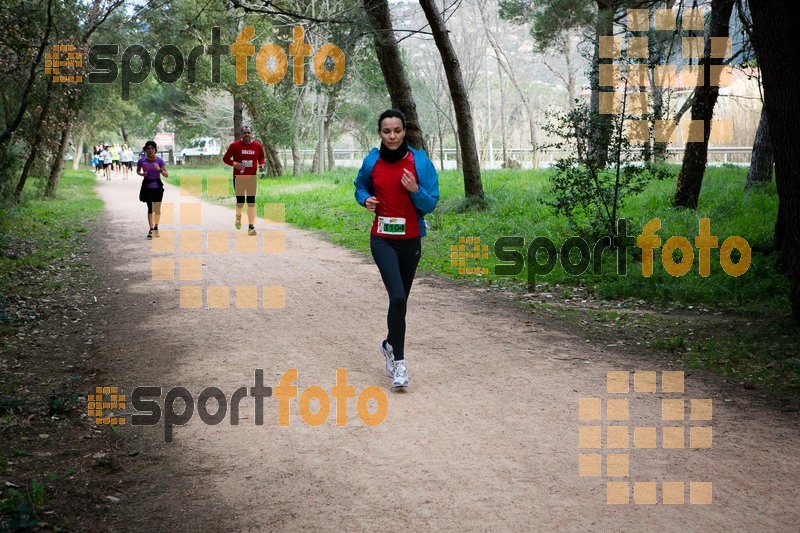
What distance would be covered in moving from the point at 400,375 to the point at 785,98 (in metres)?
4.63

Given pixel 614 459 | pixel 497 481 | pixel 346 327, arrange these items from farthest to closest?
pixel 346 327
pixel 614 459
pixel 497 481

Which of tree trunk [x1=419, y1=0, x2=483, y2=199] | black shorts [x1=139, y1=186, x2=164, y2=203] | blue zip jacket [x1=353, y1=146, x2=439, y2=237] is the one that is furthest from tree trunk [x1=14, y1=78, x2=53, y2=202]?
blue zip jacket [x1=353, y1=146, x2=439, y2=237]

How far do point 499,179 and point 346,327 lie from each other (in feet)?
51.8

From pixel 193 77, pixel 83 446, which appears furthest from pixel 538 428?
pixel 193 77

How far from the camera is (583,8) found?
2242 cm

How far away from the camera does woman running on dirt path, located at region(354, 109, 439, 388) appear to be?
20.2 ft

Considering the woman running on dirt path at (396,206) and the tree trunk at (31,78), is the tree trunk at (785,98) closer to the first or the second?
the woman running on dirt path at (396,206)

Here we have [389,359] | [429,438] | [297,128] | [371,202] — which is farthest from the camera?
[297,128]

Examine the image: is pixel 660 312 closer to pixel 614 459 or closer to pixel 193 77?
pixel 614 459
